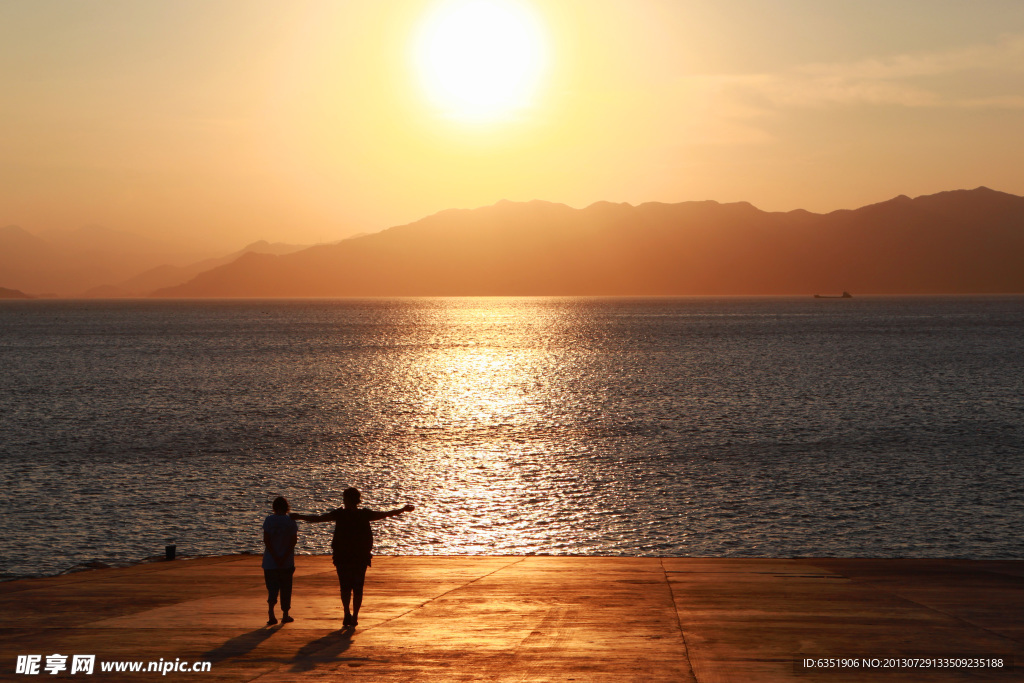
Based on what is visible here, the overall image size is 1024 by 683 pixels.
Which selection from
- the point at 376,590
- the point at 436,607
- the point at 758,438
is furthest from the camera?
the point at 758,438

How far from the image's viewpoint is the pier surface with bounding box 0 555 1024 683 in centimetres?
1160

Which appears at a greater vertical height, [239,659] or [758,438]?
[239,659]

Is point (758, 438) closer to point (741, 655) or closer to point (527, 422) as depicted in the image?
point (527, 422)

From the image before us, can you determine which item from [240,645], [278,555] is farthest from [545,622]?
[240,645]

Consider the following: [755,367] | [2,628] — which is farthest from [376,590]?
[755,367]

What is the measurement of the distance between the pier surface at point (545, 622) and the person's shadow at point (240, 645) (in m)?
0.04

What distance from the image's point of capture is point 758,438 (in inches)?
2175

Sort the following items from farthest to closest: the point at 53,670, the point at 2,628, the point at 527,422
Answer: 1. the point at 527,422
2. the point at 2,628
3. the point at 53,670

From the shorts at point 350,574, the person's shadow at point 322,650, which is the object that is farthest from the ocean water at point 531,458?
the person's shadow at point 322,650

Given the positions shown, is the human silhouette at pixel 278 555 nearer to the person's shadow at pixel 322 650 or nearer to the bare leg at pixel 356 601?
the bare leg at pixel 356 601

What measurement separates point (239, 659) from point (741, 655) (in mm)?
6929

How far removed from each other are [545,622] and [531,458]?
114 feet
